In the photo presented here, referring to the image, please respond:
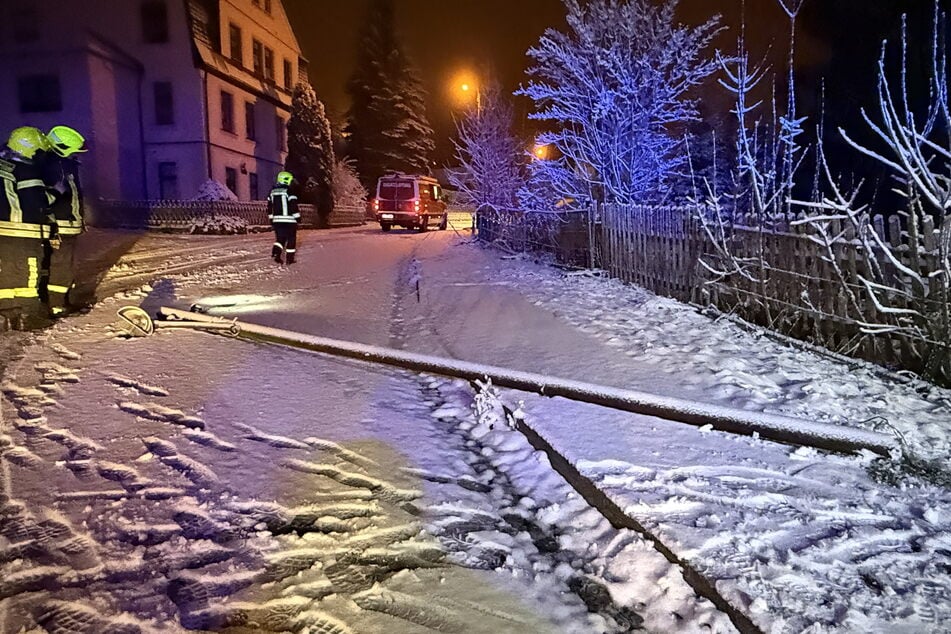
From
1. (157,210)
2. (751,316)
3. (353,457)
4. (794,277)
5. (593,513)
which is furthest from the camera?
(157,210)

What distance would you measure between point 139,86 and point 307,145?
25.6 ft

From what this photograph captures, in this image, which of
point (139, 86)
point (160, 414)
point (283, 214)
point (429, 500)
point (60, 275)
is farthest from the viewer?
point (139, 86)

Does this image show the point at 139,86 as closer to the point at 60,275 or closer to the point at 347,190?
the point at 347,190

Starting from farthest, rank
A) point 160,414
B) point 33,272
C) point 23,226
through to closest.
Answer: point 33,272
point 23,226
point 160,414

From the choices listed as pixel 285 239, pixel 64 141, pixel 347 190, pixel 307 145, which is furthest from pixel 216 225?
pixel 347 190

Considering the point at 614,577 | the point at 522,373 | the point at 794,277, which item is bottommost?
the point at 614,577

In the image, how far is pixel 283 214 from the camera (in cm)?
1298

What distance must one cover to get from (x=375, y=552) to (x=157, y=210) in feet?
80.6

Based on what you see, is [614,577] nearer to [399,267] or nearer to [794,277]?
[794,277]

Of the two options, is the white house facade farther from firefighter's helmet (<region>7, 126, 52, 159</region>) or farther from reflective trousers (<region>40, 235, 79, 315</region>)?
firefighter's helmet (<region>7, 126, 52, 159</region>)

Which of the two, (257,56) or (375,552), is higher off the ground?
(257,56)

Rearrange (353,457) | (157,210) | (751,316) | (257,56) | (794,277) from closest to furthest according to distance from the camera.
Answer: (353,457), (794,277), (751,316), (157,210), (257,56)

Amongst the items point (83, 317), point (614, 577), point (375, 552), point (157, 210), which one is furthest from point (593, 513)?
point (157, 210)

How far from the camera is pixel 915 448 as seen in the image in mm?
4090
